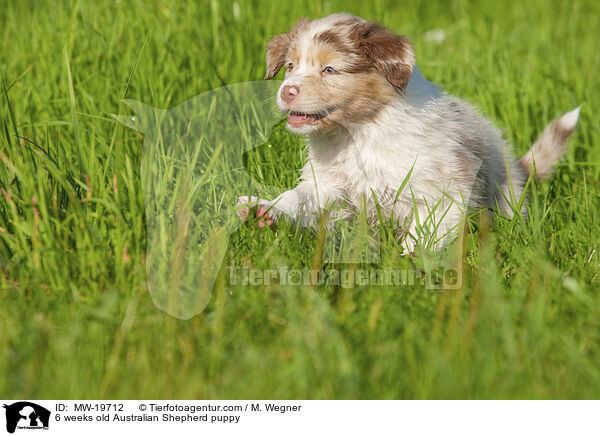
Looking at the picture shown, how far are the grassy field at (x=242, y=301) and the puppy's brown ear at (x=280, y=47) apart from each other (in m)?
0.44

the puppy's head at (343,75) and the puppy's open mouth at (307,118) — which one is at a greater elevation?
the puppy's head at (343,75)

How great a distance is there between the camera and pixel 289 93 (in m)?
2.69

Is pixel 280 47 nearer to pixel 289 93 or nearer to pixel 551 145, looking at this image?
pixel 289 93

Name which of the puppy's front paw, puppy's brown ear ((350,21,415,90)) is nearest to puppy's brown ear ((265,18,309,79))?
puppy's brown ear ((350,21,415,90))

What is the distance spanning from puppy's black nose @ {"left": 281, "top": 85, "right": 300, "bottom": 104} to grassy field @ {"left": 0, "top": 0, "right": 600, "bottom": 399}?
49 cm

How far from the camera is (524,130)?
12.7ft

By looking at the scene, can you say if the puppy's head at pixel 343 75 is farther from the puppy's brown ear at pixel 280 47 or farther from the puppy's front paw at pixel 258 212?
the puppy's front paw at pixel 258 212

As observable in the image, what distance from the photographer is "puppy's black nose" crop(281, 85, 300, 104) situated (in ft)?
8.79

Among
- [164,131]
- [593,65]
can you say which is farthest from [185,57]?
[593,65]
